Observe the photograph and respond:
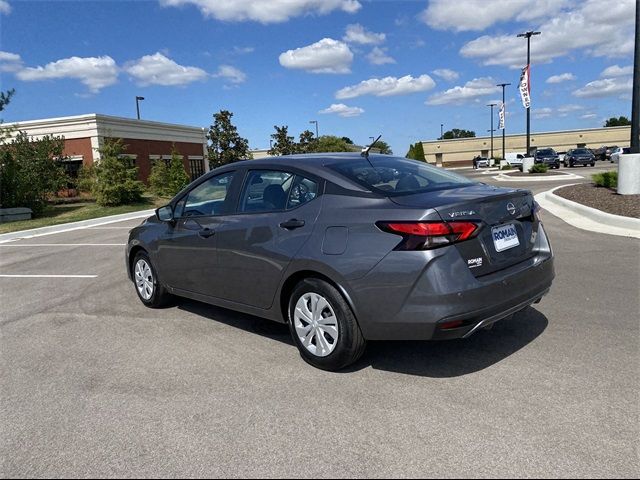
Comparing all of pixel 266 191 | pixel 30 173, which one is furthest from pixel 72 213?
pixel 266 191

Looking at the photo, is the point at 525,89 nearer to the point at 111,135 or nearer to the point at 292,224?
the point at 111,135

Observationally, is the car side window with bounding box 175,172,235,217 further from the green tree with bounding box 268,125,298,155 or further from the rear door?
the green tree with bounding box 268,125,298,155

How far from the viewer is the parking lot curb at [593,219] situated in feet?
29.6

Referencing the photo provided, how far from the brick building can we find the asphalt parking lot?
23.3 metres

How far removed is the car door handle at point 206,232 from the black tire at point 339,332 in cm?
126

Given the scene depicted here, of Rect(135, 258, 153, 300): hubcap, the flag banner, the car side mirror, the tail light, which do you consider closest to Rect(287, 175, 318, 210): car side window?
the tail light

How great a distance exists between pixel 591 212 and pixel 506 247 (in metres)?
8.24

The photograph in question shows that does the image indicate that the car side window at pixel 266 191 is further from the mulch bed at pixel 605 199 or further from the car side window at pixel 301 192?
the mulch bed at pixel 605 199

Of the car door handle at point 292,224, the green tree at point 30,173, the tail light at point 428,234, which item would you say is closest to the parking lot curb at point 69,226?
the green tree at point 30,173

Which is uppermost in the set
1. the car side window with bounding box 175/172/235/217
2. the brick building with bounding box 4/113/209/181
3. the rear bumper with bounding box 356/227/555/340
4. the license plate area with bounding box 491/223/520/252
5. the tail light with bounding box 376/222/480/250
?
the brick building with bounding box 4/113/209/181

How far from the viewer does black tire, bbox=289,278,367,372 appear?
3717 mm

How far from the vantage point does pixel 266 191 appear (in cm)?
452

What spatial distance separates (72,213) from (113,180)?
116 inches

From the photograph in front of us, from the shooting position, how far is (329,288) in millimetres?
3777
